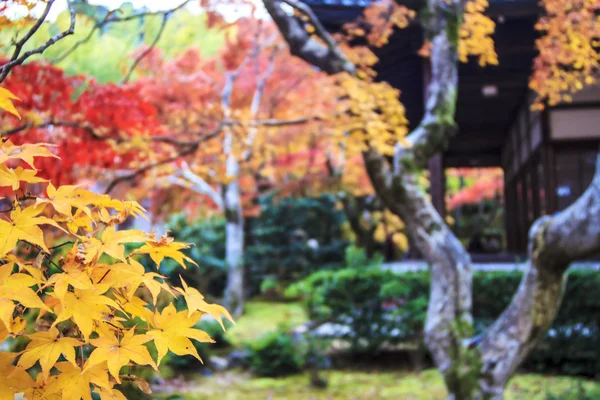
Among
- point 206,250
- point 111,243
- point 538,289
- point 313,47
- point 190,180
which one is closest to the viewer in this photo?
point 111,243

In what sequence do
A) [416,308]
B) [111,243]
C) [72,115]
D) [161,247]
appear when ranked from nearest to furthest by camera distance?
[111,243]
[161,247]
[72,115]
[416,308]

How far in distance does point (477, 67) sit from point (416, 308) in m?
3.96

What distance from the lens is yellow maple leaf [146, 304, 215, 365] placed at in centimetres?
101

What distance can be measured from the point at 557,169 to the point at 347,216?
4706 mm

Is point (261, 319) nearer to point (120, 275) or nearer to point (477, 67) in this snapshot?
point (477, 67)

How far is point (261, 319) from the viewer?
34.8 feet

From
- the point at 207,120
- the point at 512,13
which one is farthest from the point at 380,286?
the point at 207,120

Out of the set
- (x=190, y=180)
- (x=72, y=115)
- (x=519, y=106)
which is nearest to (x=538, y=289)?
(x=72, y=115)

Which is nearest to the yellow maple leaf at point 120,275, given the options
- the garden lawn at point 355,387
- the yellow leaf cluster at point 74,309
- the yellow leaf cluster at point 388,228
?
the yellow leaf cluster at point 74,309

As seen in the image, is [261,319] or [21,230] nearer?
[21,230]

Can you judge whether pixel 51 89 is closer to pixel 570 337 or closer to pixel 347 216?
pixel 570 337

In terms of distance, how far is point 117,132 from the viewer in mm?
5266

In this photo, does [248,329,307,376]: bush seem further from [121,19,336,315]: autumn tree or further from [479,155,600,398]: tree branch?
[479,155,600,398]: tree branch

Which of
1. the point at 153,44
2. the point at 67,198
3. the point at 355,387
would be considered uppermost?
the point at 153,44
